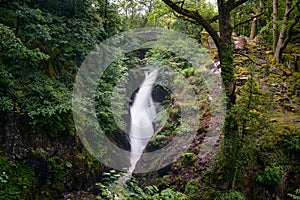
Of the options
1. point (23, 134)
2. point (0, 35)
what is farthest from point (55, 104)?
point (0, 35)

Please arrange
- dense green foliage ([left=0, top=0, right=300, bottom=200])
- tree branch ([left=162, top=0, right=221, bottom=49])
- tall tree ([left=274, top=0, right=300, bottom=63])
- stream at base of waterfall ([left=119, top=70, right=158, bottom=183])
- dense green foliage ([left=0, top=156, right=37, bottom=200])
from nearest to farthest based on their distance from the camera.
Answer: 1. dense green foliage ([left=0, top=0, right=300, bottom=200])
2. dense green foliage ([left=0, top=156, right=37, bottom=200])
3. tree branch ([left=162, top=0, right=221, bottom=49])
4. tall tree ([left=274, top=0, right=300, bottom=63])
5. stream at base of waterfall ([left=119, top=70, right=158, bottom=183])

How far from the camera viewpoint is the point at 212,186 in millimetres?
5504

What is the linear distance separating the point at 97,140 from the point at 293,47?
9974 mm

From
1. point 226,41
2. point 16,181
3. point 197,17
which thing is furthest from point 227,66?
point 16,181

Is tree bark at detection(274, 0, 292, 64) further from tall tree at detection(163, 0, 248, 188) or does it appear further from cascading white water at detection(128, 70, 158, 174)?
cascading white water at detection(128, 70, 158, 174)

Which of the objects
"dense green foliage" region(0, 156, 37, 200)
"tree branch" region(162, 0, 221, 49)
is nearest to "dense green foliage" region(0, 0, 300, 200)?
"dense green foliage" region(0, 156, 37, 200)

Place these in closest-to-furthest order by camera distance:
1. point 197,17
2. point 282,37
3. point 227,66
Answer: point 227,66 → point 197,17 → point 282,37

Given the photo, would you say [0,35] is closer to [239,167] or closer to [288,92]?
[239,167]

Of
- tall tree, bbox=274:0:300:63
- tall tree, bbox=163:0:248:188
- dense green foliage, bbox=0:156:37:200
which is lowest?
dense green foliage, bbox=0:156:37:200

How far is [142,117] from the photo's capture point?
14203 millimetres

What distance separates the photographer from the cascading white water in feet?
40.2

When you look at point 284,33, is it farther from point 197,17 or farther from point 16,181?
point 16,181

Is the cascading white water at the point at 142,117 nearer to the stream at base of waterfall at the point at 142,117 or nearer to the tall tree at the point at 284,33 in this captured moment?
the stream at base of waterfall at the point at 142,117

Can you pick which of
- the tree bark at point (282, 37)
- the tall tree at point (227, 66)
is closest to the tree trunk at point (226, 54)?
the tall tree at point (227, 66)
